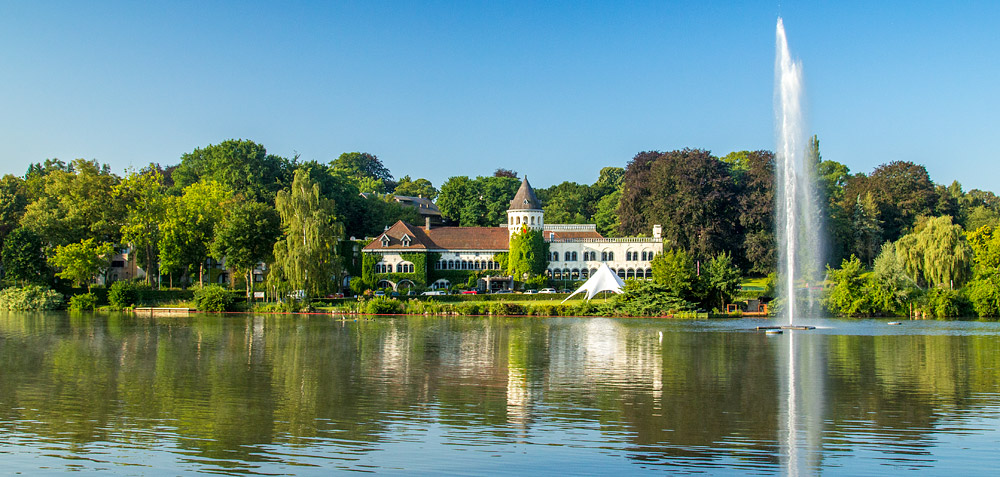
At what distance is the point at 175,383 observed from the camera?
21.2 m

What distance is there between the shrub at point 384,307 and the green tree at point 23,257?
78.7 feet

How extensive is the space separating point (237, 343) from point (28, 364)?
7.95 meters

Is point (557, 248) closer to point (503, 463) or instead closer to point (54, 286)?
point (54, 286)

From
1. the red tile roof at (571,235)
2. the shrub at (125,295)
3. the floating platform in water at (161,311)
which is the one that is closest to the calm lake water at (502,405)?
the floating platform in water at (161,311)

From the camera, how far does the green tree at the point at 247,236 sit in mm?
57844

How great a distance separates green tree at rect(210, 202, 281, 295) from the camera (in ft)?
190

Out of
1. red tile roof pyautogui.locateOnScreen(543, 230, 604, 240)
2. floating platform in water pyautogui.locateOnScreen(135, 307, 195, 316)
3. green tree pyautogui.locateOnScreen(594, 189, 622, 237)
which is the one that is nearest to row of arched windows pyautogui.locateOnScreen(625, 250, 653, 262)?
red tile roof pyautogui.locateOnScreen(543, 230, 604, 240)

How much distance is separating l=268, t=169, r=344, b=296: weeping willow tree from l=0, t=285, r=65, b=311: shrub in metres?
16.1

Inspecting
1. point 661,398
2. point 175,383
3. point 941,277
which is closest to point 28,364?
point 175,383

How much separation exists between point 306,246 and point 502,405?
37453mm

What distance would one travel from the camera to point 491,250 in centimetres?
7288

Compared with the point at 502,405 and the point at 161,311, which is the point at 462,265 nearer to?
the point at 161,311

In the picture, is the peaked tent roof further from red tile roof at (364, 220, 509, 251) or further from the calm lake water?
the calm lake water

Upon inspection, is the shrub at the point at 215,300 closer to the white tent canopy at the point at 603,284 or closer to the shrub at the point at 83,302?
the shrub at the point at 83,302
